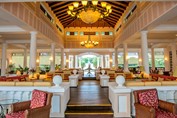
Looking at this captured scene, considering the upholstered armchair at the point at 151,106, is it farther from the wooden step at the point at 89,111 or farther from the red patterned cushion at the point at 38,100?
the red patterned cushion at the point at 38,100

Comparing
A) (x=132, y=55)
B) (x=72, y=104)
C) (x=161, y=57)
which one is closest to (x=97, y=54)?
(x=132, y=55)

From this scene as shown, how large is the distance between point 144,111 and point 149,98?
1.46 ft

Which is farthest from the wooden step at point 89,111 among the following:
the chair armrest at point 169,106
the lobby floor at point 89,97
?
the chair armrest at point 169,106

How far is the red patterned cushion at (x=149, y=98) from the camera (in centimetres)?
316

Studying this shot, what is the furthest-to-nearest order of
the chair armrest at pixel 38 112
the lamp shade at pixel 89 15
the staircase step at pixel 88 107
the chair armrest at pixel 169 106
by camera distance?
the lamp shade at pixel 89 15 < the staircase step at pixel 88 107 < the chair armrest at pixel 169 106 < the chair armrest at pixel 38 112

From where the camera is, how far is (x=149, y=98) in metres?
3.21

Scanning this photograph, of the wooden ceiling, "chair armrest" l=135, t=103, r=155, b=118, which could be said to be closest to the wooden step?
"chair armrest" l=135, t=103, r=155, b=118

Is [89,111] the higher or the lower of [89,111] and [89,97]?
the lower

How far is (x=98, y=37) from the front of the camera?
17.2 m

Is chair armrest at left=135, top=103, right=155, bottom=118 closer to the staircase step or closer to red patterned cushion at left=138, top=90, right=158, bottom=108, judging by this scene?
red patterned cushion at left=138, top=90, right=158, bottom=108

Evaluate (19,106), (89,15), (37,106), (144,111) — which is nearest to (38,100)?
(37,106)

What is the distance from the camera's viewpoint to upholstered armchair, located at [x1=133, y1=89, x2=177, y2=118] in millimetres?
2703

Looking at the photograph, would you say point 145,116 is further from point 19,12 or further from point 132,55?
point 132,55

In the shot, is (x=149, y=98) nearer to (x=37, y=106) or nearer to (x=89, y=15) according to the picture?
(x=37, y=106)
